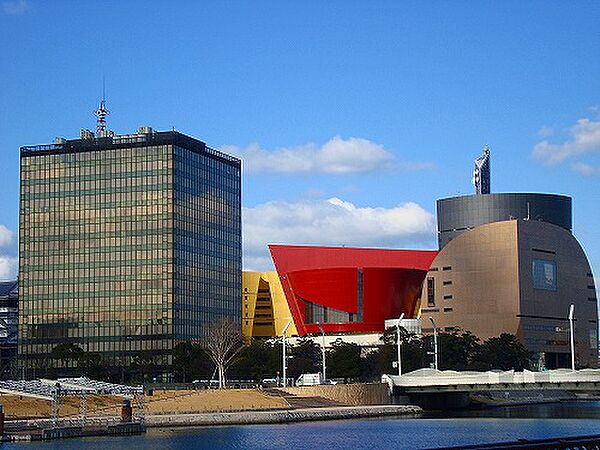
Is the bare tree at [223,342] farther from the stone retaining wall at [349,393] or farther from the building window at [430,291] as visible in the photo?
the building window at [430,291]

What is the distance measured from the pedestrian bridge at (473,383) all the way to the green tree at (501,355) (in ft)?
85.1

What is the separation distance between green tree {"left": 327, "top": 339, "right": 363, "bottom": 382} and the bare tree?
13775 mm

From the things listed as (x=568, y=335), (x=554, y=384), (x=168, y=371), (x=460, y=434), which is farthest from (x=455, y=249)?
(x=460, y=434)

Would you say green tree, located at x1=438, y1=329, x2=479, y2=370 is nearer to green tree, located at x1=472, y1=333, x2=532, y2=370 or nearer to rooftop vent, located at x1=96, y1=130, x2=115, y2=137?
Answer: green tree, located at x1=472, y1=333, x2=532, y2=370

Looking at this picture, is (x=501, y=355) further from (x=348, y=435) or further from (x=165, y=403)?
(x=348, y=435)

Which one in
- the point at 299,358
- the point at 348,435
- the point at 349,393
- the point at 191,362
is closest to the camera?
the point at 348,435

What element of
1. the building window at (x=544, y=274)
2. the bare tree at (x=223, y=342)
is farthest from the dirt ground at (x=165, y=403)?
the building window at (x=544, y=274)

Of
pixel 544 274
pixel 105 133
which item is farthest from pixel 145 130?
pixel 544 274

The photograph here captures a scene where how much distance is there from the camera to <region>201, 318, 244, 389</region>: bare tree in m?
147

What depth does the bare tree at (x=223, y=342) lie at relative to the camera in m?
147

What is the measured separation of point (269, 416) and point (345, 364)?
42.2 metres

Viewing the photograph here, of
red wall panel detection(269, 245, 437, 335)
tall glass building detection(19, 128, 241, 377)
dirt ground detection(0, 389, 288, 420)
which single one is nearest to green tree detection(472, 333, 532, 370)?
red wall panel detection(269, 245, 437, 335)

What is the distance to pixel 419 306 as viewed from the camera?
198 m

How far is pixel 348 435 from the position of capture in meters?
80.1
